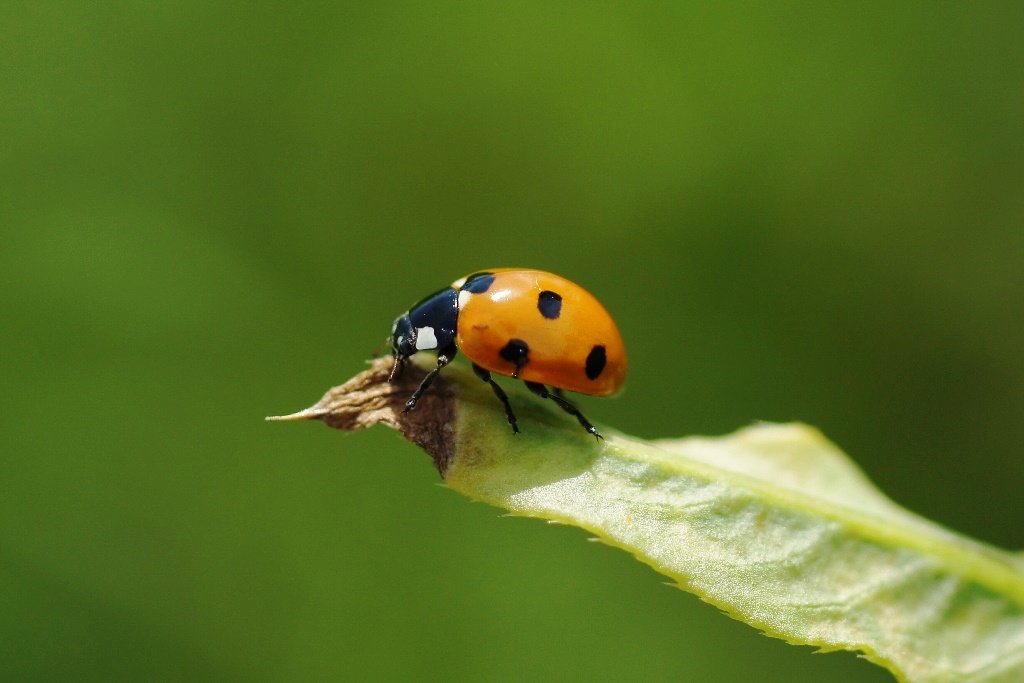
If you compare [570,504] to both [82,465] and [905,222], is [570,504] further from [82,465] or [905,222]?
[905,222]

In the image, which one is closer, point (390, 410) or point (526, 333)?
point (390, 410)

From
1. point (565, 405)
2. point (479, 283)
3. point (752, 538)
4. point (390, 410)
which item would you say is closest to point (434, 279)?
point (479, 283)

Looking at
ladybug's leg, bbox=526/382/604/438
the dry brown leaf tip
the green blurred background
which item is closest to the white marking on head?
ladybug's leg, bbox=526/382/604/438

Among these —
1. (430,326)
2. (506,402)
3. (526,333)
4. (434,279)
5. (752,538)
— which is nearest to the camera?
(752,538)

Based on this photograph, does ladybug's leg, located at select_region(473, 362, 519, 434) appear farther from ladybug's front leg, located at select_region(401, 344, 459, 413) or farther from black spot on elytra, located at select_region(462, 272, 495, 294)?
black spot on elytra, located at select_region(462, 272, 495, 294)

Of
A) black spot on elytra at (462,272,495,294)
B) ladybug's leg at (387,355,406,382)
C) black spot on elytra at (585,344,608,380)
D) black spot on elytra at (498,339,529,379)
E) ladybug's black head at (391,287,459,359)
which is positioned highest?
black spot on elytra at (462,272,495,294)

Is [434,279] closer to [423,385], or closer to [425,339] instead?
[425,339]
